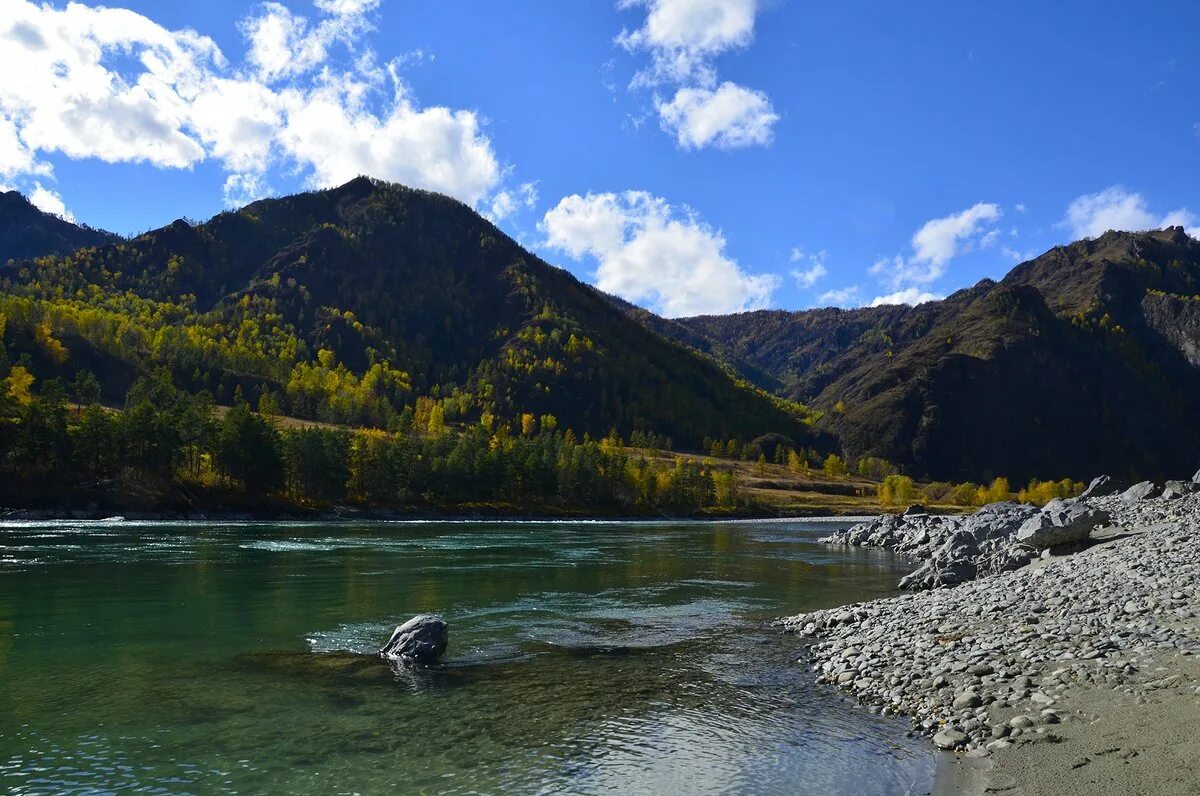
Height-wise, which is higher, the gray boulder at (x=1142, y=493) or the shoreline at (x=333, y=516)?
the gray boulder at (x=1142, y=493)

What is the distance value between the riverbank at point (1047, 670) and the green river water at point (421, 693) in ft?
3.96

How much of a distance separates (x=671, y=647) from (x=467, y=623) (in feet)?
29.6

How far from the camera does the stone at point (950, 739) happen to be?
15.2 metres

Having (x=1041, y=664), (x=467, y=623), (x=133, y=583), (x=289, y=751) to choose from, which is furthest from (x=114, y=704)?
(x=133, y=583)

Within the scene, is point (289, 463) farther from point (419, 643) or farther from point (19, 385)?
point (419, 643)

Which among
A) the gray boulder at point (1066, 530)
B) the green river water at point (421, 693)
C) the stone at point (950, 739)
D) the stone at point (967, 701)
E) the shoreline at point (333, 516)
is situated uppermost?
the gray boulder at point (1066, 530)

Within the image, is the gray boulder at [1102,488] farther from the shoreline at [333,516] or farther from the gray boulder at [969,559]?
the shoreline at [333,516]

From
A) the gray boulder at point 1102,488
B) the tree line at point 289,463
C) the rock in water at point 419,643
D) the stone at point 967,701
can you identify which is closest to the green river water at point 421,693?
the rock in water at point 419,643

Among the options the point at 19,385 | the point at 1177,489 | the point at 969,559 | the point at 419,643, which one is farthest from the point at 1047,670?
the point at 19,385

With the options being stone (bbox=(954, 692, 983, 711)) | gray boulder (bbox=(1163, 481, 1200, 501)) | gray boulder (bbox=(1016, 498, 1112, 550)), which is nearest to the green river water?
stone (bbox=(954, 692, 983, 711))

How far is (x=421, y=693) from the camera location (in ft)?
67.7

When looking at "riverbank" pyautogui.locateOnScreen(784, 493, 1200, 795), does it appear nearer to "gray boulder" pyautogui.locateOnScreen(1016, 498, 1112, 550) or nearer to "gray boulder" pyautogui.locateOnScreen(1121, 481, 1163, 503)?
"gray boulder" pyautogui.locateOnScreen(1016, 498, 1112, 550)

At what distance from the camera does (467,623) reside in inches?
1247

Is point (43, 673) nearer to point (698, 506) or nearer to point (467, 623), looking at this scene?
point (467, 623)
